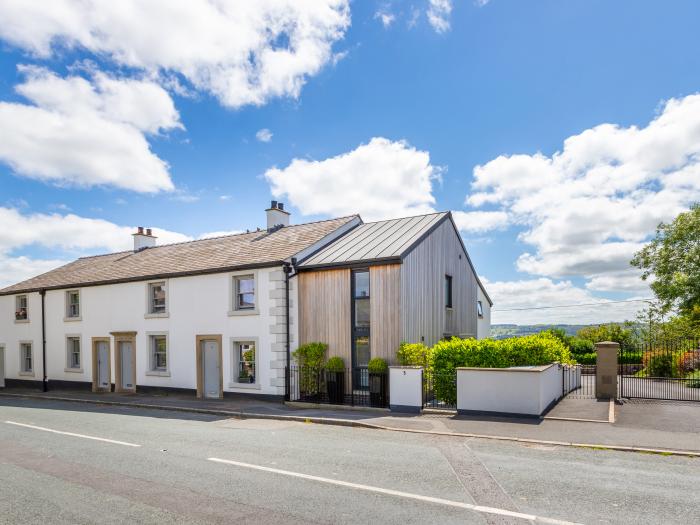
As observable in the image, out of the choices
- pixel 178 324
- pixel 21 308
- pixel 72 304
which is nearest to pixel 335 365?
pixel 178 324

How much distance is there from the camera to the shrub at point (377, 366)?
1592 centimetres

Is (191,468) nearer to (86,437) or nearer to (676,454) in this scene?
(86,437)

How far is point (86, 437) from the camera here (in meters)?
12.1

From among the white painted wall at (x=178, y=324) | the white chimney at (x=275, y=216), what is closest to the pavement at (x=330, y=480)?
the white painted wall at (x=178, y=324)

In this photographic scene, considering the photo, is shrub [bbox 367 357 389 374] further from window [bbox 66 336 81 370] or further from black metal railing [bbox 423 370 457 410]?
window [bbox 66 336 81 370]

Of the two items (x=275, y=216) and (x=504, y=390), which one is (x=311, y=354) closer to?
(x=504, y=390)

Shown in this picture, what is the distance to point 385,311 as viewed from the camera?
54.8ft

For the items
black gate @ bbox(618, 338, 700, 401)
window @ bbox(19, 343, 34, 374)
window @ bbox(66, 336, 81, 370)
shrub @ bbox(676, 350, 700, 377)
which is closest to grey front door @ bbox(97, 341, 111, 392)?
window @ bbox(66, 336, 81, 370)

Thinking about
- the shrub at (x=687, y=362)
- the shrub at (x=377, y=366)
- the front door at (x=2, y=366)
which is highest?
the shrub at (x=377, y=366)

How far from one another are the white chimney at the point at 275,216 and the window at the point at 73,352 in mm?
11550

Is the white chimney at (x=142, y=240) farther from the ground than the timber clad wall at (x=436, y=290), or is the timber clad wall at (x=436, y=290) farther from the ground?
the white chimney at (x=142, y=240)

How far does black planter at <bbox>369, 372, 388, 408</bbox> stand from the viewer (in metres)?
15.6

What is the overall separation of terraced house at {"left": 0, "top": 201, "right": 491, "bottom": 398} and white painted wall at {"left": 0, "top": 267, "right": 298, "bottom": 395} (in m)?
0.05

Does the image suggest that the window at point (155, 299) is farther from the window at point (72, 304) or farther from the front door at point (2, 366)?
the front door at point (2, 366)
